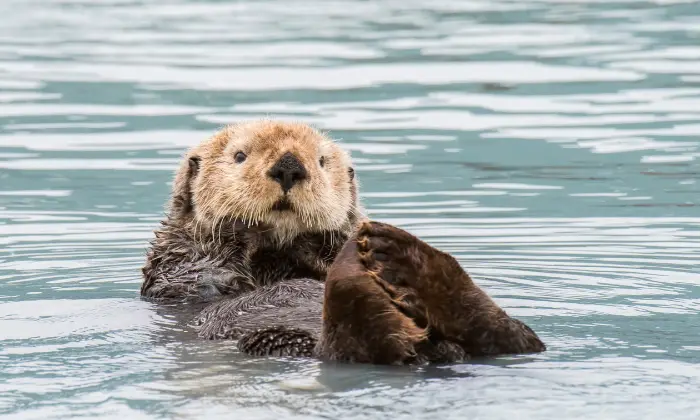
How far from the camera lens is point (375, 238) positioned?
170 inches

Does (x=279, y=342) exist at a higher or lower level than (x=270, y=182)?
lower

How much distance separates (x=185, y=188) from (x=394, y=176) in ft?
11.2

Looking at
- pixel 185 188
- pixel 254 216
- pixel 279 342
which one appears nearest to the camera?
pixel 279 342

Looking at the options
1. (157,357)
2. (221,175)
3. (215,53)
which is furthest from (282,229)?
(215,53)

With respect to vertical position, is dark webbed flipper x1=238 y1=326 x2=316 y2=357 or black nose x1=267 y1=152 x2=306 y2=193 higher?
black nose x1=267 y1=152 x2=306 y2=193

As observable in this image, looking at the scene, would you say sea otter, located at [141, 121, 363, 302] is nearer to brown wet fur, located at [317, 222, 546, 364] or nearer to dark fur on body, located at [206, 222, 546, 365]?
dark fur on body, located at [206, 222, 546, 365]

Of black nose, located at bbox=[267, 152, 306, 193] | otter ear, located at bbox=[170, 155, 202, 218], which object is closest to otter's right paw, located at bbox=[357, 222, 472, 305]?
black nose, located at bbox=[267, 152, 306, 193]

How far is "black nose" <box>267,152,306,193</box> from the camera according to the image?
17.5 ft

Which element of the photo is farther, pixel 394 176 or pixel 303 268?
pixel 394 176

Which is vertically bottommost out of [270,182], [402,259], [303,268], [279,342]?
[279,342]

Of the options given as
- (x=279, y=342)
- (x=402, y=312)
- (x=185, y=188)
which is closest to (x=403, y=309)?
(x=402, y=312)

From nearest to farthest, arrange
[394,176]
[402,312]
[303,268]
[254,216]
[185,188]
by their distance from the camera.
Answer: [402,312]
[254,216]
[303,268]
[185,188]
[394,176]

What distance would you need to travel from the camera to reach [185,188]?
19.9ft

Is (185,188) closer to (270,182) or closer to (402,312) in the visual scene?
(270,182)
